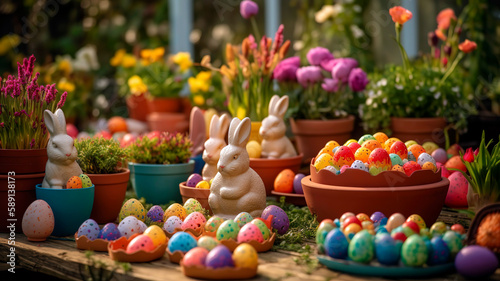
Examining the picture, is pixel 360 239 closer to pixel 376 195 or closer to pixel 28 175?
pixel 376 195

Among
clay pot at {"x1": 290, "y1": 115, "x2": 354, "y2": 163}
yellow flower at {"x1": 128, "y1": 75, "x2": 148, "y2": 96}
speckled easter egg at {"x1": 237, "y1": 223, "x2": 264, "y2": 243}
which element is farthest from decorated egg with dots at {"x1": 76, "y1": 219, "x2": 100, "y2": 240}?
yellow flower at {"x1": 128, "y1": 75, "x2": 148, "y2": 96}

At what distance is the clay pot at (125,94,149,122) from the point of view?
5.61 meters

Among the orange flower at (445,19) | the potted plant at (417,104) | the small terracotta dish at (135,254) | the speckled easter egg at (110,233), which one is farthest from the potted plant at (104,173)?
the orange flower at (445,19)

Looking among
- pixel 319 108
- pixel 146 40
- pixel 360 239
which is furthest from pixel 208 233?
pixel 146 40

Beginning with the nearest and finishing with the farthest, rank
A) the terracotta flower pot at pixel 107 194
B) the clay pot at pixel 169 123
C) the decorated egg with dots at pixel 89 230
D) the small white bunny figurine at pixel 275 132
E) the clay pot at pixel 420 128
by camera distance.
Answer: the decorated egg with dots at pixel 89 230
the terracotta flower pot at pixel 107 194
the small white bunny figurine at pixel 275 132
the clay pot at pixel 420 128
the clay pot at pixel 169 123

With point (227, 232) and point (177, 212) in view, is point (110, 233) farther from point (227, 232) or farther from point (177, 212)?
point (227, 232)

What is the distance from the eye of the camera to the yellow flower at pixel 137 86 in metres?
5.40

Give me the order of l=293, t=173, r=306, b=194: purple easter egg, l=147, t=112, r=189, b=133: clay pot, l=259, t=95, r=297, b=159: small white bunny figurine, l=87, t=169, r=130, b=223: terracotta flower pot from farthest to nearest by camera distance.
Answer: l=147, t=112, r=189, b=133: clay pot, l=259, t=95, r=297, b=159: small white bunny figurine, l=293, t=173, r=306, b=194: purple easter egg, l=87, t=169, r=130, b=223: terracotta flower pot

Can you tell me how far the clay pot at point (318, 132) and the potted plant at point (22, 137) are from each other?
5.16ft

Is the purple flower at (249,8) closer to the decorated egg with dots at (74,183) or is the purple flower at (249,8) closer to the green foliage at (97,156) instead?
the green foliage at (97,156)

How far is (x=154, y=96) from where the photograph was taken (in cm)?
556

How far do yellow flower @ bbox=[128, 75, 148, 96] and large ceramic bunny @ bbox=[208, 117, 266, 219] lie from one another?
260 centimetres

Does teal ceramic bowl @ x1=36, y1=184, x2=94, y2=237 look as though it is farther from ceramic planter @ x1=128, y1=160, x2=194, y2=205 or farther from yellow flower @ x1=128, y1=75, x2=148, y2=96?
yellow flower @ x1=128, y1=75, x2=148, y2=96

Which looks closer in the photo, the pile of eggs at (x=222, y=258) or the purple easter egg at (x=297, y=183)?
the pile of eggs at (x=222, y=258)
